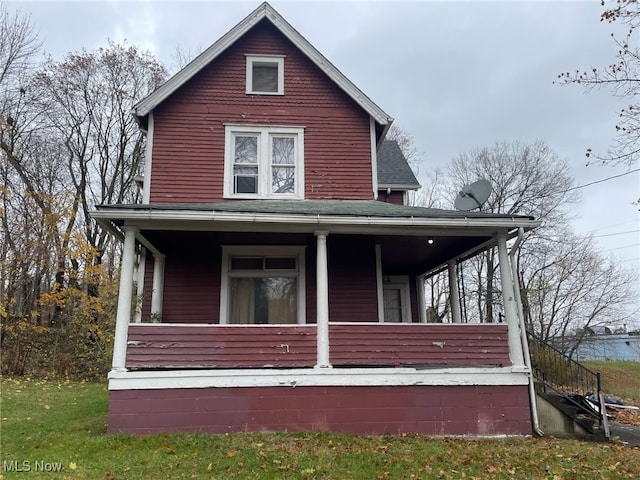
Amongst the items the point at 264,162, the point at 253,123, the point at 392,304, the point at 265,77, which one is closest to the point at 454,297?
the point at 392,304

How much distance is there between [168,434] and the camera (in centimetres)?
669

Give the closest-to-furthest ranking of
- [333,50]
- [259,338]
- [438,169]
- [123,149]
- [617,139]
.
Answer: [259,338] < [617,139] < [123,149] < [438,169] < [333,50]

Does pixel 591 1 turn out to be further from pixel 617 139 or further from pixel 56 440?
pixel 56 440

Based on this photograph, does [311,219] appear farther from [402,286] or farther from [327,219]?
[402,286]

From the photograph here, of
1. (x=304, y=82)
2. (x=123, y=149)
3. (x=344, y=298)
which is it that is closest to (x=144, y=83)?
(x=123, y=149)

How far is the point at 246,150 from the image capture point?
33.1 ft

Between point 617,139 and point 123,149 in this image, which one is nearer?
point 617,139

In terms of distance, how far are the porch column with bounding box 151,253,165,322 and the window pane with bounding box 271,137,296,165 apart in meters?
3.19

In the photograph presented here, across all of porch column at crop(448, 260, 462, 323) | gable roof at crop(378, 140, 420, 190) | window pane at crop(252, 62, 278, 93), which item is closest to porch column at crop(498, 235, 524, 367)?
porch column at crop(448, 260, 462, 323)

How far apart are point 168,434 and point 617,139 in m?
8.84

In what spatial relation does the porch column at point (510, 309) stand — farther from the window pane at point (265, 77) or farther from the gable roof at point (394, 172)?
the window pane at point (265, 77)

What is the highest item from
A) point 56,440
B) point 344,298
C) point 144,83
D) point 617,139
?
point 144,83

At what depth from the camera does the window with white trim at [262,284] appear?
30.6ft

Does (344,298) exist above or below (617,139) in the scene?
below
